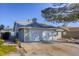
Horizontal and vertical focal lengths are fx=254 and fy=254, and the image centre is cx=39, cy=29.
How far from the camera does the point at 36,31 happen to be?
2611 mm

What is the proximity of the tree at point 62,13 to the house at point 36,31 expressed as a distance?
10cm

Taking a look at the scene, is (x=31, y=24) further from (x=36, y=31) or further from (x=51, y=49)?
(x=51, y=49)

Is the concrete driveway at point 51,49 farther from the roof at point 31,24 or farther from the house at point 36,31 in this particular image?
the roof at point 31,24

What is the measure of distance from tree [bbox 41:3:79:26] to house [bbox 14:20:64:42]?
0.31 feet

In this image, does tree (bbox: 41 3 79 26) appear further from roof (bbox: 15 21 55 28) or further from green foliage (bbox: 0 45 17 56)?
green foliage (bbox: 0 45 17 56)

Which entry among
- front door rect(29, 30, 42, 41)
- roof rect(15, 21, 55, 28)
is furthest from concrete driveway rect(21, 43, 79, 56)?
roof rect(15, 21, 55, 28)

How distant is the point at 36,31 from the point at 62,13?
1.09 ft

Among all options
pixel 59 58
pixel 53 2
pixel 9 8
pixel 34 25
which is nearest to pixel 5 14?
A: pixel 9 8

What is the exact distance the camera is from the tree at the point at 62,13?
8.56ft

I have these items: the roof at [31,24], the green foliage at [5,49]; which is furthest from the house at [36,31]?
the green foliage at [5,49]

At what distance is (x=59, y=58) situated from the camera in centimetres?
260

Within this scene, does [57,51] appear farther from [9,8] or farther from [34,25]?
[9,8]

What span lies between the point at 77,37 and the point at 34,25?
0.46m

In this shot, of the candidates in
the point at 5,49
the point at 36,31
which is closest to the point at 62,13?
the point at 36,31
